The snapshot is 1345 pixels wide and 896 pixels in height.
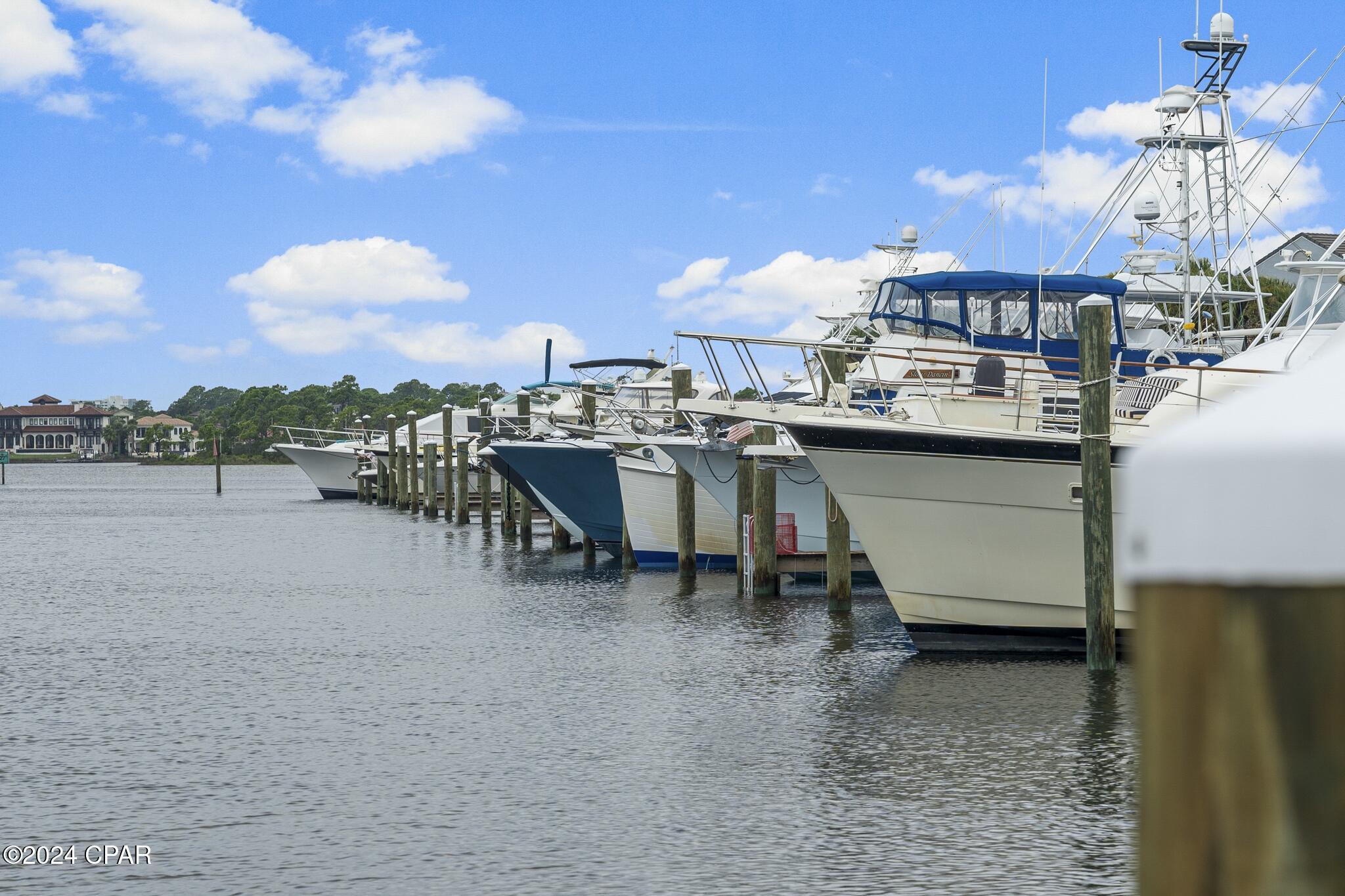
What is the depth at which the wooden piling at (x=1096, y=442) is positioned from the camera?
12711mm

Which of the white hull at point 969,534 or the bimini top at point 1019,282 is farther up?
the bimini top at point 1019,282

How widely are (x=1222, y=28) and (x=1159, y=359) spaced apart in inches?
267

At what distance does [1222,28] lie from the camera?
23859 mm

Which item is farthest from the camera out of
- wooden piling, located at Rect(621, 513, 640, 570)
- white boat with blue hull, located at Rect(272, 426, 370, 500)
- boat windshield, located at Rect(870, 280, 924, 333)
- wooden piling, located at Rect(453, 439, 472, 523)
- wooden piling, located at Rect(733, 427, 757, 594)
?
white boat with blue hull, located at Rect(272, 426, 370, 500)

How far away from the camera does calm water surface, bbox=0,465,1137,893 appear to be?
26.9 ft

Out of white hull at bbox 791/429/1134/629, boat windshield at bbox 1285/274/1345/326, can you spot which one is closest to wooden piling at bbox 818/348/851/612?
white hull at bbox 791/429/1134/629

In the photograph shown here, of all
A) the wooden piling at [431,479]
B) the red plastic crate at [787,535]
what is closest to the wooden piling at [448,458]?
the wooden piling at [431,479]

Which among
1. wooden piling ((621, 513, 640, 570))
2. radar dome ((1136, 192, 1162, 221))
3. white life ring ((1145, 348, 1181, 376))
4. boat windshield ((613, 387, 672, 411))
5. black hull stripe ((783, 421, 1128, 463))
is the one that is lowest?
wooden piling ((621, 513, 640, 570))

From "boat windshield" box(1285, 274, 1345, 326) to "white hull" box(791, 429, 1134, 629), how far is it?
4.03 metres

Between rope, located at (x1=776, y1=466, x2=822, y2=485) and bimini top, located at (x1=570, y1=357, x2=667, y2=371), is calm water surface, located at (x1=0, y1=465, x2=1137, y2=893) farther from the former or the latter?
bimini top, located at (x1=570, y1=357, x2=667, y2=371)

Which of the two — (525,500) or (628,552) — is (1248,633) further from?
(525,500)

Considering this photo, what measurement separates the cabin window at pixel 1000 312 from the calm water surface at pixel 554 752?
439 cm

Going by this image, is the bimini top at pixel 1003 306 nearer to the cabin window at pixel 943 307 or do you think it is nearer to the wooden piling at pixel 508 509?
the cabin window at pixel 943 307

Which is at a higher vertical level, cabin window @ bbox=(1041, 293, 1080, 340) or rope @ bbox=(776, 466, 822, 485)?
cabin window @ bbox=(1041, 293, 1080, 340)
